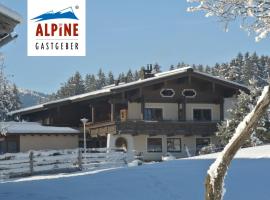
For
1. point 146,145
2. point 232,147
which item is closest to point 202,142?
point 146,145

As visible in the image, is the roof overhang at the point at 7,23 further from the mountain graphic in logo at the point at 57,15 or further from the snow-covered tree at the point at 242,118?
the snow-covered tree at the point at 242,118

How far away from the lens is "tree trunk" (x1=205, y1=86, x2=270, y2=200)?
660 centimetres

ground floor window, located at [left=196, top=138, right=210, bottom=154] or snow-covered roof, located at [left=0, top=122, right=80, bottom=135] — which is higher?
snow-covered roof, located at [left=0, top=122, right=80, bottom=135]

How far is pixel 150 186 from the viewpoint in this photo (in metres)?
16.4

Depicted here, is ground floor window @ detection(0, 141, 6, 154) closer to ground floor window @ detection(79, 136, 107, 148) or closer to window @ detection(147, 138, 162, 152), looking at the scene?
ground floor window @ detection(79, 136, 107, 148)

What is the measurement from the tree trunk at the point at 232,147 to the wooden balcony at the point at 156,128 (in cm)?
3477

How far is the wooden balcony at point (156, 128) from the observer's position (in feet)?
137

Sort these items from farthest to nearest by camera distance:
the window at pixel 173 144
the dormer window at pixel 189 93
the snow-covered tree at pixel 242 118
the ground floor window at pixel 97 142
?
the ground floor window at pixel 97 142
the dormer window at pixel 189 93
the window at pixel 173 144
the snow-covered tree at pixel 242 118

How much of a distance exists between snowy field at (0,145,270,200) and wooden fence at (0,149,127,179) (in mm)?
6359

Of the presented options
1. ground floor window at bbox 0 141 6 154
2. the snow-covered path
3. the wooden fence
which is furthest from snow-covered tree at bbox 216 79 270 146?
the snow-covered path

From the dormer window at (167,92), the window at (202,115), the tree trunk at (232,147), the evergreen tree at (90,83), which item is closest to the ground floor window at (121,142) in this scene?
the dormer window at (167,92)

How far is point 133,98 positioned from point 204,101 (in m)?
5.97

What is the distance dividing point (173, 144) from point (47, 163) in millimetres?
19333

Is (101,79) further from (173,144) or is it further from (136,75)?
(173,144)
